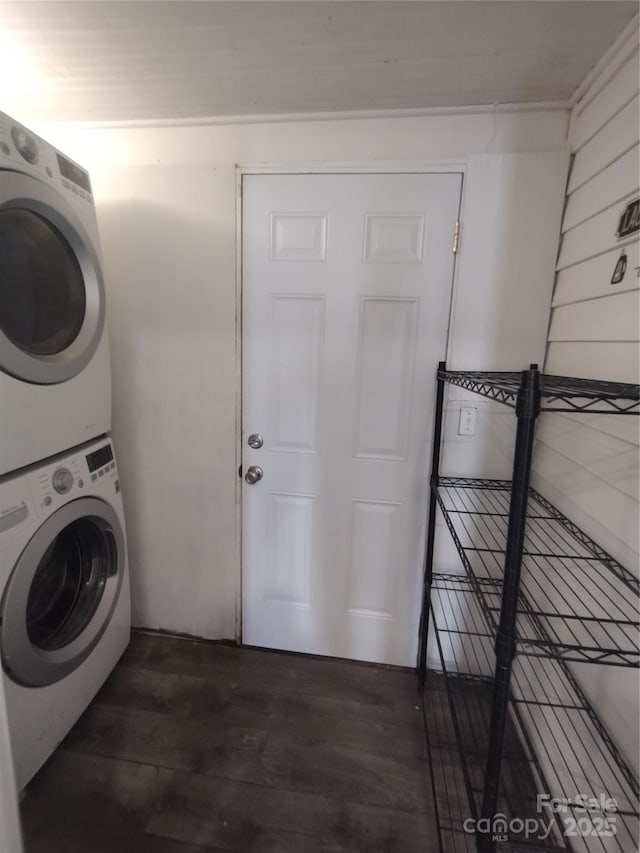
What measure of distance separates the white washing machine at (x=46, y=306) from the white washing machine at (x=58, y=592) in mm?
101

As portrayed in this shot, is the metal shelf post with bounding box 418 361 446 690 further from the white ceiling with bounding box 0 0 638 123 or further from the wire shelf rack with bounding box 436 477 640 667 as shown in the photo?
the white ceiling with bounding box 0 0 638 123

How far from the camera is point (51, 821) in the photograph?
114 cm

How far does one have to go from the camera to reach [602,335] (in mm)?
1080

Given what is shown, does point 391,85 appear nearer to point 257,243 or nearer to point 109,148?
point 257,243

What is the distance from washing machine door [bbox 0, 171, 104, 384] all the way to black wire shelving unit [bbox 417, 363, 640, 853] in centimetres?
117

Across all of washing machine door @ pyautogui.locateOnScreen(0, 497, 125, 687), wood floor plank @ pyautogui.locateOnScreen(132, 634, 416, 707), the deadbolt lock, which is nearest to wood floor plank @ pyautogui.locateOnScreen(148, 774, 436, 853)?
wood floor plank @ pyautogui.locateOnScreen(132, 634, 416, 707)

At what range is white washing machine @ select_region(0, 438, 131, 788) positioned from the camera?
3.36ft

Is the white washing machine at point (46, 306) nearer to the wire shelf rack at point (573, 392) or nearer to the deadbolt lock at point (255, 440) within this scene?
the deadbolt lock at point (255, 440)

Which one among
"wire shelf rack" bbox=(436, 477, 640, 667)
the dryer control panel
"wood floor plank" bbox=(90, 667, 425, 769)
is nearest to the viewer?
"wire shelf rack" bbox=(436, 477, 640, 667)

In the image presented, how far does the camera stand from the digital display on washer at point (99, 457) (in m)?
1.32

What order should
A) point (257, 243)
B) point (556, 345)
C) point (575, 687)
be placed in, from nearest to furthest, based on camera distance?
point (575, 687)
point (556, 345)
point (257, 243)

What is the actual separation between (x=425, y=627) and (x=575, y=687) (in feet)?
1.84

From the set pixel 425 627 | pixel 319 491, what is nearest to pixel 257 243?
pixel 319 491

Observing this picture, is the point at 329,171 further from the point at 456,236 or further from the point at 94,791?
the point at 94,791
